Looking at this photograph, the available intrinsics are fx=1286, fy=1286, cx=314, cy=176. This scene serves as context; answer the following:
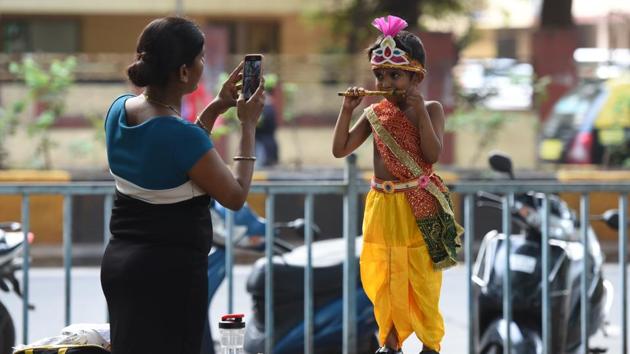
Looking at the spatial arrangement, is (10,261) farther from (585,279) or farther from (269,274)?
(585,279)

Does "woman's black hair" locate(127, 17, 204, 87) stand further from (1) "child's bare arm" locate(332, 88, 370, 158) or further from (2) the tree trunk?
(2) the tree trunk

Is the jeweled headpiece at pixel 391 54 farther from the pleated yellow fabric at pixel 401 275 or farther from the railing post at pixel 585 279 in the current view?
the railing post at pixel 585 279

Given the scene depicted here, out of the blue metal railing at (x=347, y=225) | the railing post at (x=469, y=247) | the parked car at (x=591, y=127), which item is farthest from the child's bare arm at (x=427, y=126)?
the parked car at (x=591, y=127)

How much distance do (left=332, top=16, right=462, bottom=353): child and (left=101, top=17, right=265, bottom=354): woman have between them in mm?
1311

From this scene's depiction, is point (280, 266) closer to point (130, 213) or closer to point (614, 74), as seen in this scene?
point (130, 213)

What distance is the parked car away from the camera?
16.5 m

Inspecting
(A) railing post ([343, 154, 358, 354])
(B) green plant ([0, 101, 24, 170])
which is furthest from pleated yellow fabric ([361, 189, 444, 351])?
(B) green plant ([0, 101, 24, 170])

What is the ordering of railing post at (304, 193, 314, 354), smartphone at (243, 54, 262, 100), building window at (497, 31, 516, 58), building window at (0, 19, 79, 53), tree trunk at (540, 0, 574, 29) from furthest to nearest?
building window at (0, 19, 79, 53) < building window at (497, 31, 516, 58) < tree trunk at (540, 0, 574, 29) < railing post at (304, 193, 314, 354) < smartphone at (243, 54, 262, 100)

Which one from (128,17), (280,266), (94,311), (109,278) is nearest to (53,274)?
(94,311)

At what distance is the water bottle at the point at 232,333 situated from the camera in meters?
4.07

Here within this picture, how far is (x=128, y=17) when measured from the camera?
26.9m

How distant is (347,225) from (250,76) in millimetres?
2139

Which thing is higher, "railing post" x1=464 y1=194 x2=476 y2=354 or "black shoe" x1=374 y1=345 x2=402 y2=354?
"railing post" x1=464 y1=194 x2=476 y2=354

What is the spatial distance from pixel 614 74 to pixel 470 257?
15.4 m
